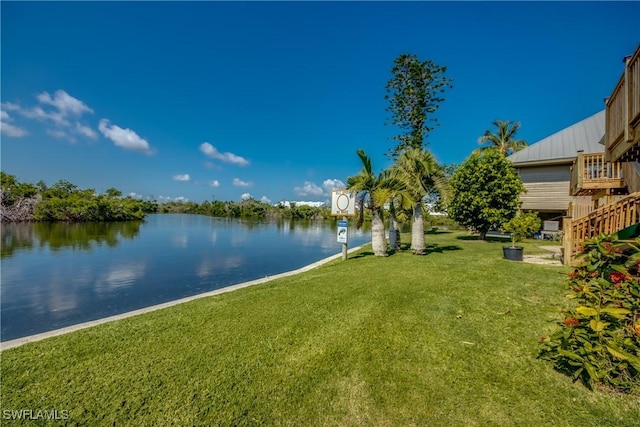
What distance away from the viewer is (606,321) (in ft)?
7.67

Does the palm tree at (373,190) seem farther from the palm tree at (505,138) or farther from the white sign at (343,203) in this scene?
the palm tree at (505,138)

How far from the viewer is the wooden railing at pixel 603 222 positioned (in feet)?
19.2

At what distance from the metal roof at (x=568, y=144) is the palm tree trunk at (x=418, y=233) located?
11.0 m

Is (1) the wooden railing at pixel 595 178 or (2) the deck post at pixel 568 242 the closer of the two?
(2) the deck post at pixel 568 242

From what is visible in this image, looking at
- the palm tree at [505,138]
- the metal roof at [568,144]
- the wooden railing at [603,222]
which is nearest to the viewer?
the wooden railing at [603,222]

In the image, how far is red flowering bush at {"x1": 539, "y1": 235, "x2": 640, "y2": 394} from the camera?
2213mm

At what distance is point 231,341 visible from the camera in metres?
3.60

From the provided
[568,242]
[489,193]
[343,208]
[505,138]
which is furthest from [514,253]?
[505,138]

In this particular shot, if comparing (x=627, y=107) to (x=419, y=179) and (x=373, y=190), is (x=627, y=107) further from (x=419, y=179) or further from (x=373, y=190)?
(x=373, y=190)

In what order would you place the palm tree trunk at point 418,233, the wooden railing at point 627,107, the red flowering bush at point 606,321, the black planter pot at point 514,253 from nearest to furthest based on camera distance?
the red flowering bush at point 606,321 → the wooden railing at point 627,107 → the black planter pot at point 514,253 → the palm tree trunk at point 418,233

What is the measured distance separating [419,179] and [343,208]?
116 inches

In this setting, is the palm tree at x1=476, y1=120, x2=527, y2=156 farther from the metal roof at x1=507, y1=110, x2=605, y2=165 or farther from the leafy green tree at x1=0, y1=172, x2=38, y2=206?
the leafy green tree at x1=0, y1=172, x2=38, y2=206

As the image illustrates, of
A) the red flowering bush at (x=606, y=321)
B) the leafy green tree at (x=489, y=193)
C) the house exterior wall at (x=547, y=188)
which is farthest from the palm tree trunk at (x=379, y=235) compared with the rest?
the house exterior wall at (x=547, y=188)

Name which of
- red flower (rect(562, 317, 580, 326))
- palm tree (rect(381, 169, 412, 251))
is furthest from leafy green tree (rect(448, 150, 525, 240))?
red flower (rect(562, 317, 580, 326))
